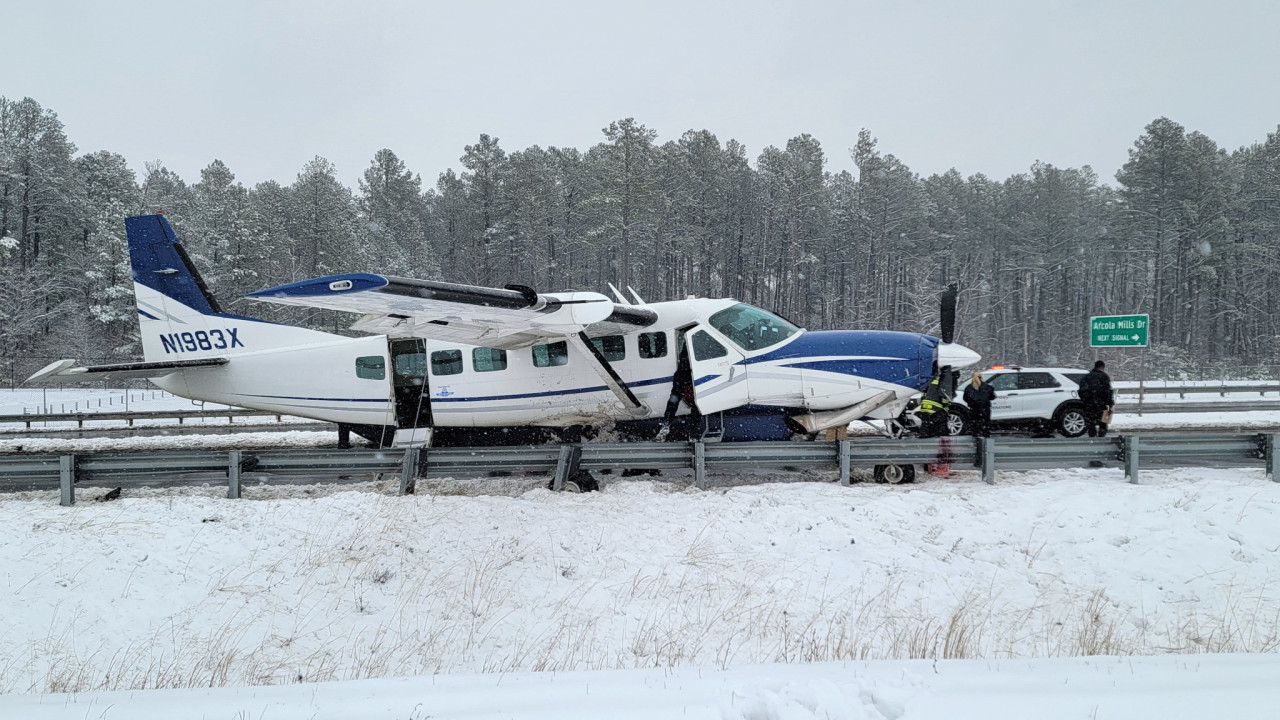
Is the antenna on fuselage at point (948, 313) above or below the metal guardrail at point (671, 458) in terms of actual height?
above

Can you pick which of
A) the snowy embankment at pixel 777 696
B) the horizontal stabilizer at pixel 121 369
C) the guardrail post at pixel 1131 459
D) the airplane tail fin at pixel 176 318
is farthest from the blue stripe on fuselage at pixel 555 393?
the snowy embankment at pixel 777 696

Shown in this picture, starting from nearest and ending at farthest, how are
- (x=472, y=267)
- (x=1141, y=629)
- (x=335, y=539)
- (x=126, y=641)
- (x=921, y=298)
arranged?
(x=126, y=641)
(x=1141, y=629)
(x=335, y=539)
(x=921, y=298)
(x=472, y=267)

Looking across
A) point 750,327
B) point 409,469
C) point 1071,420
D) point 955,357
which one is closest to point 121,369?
point 409,469

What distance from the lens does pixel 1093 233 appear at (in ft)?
171

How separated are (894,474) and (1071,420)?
7554 mm

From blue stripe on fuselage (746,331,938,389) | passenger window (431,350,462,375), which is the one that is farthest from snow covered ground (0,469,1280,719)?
passenger window (431,350,462,375)

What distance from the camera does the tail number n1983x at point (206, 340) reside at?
41.1 ft

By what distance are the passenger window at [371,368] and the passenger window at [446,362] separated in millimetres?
912

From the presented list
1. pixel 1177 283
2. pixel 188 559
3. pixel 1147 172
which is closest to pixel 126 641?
pixel 188 559

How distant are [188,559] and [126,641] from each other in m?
1.30

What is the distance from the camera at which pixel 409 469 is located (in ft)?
30.9

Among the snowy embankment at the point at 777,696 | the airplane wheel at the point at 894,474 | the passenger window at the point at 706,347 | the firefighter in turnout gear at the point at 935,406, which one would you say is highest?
the passenger window at the point at 706,347

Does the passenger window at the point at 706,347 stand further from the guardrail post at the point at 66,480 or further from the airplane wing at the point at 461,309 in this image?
the guardrail post at the point at 66,480

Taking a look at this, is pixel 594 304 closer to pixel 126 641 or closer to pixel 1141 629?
pixel 126 641
